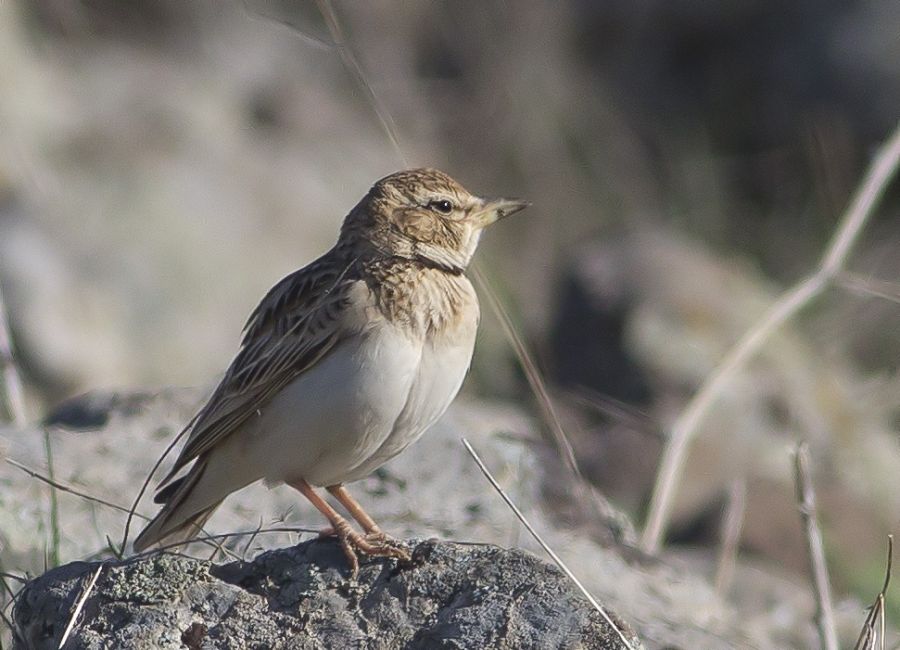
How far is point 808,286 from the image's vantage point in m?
6.10

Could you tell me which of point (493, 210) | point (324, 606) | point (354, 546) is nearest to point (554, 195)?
point (493, 210)

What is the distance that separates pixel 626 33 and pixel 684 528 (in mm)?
7627

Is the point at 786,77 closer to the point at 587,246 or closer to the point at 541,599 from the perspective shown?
the point at 587,246

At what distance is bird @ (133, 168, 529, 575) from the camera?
450cm

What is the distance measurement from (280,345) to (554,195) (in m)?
8.04

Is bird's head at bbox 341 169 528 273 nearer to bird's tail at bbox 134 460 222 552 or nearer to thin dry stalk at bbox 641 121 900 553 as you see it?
bird's tail at bbox 134 460 222 552

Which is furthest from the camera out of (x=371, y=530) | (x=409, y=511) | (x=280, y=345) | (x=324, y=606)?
(x=409, y=511)

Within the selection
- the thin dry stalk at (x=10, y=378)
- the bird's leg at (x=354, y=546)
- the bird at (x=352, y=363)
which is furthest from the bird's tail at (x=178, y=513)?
the thin dry stalk at (x=10, y=378)

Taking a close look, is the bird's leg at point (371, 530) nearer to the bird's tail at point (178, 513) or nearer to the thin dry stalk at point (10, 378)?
the bird's tail at point (178, 513)

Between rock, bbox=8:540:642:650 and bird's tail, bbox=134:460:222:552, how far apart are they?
0.85 meters

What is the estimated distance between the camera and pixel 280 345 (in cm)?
480

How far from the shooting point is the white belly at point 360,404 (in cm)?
447

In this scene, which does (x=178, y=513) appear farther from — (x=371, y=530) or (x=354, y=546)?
(x=354, y=546)

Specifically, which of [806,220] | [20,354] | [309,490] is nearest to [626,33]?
[806,220]
